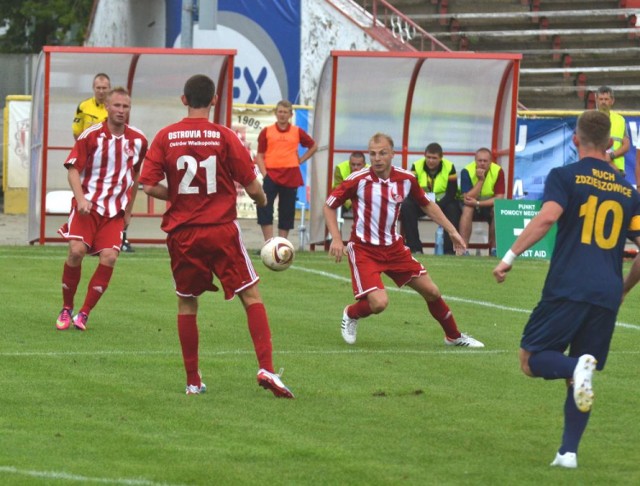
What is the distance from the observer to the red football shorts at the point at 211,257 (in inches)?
359

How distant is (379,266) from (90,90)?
35.5 feet

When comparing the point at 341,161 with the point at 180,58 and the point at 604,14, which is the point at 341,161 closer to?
the point at 180,58

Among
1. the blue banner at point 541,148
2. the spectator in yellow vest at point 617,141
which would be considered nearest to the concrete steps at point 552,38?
the blue banner at point 541,148

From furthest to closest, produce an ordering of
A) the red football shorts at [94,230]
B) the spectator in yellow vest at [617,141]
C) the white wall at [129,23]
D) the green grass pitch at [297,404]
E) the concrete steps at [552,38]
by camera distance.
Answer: the white wall at [129,23]
the concrete steps at [552,38]
the spectator in yellow vest at [617,141]
the red football shorts at [94,230]
the green grass pitch at [297,404]

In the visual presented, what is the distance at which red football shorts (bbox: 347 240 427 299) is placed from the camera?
467 inches

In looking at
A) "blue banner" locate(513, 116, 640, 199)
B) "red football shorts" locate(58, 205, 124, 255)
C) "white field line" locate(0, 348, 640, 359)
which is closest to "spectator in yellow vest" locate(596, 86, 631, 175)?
"blue banner" locate(513, 116, 640, 199)

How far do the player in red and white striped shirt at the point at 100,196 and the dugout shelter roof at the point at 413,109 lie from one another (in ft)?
31.5

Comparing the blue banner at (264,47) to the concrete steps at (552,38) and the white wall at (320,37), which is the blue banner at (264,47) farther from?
the concrete steps at (552,38)

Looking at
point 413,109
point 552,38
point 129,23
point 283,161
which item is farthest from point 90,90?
point 552,38

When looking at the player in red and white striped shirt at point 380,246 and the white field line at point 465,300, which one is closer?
the player in red and white striped shirt at point 380,246

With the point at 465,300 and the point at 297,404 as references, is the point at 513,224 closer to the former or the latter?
the point at 465,300

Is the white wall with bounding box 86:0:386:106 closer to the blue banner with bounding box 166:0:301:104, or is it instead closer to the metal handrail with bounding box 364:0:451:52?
the blue banner with bounding box 166:0:301:104

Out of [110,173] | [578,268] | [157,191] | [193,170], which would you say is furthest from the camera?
[110,173]

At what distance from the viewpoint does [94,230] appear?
12.5m
